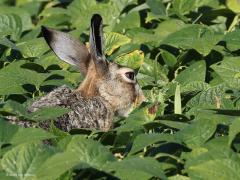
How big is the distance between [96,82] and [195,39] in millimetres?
990

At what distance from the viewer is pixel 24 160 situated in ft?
17.4

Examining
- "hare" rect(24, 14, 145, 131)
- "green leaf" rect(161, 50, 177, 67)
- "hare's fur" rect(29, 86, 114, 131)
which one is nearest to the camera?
"hare's fur" rect(29, 86, 114, 131)

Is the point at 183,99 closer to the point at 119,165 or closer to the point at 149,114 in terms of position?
the point at 149,114

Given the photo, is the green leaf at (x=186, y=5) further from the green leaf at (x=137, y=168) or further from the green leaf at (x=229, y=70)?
the green leaf at (x=137, y=168)

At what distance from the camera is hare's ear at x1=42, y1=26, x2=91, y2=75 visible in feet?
27.9

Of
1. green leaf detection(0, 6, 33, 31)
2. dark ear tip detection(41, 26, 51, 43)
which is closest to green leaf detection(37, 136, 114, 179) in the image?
dark ear tip detection(41, 26, 51, 43)

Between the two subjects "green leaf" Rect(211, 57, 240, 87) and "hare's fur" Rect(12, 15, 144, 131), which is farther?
"hare's fur" Rect(12, 15, 144, 131)

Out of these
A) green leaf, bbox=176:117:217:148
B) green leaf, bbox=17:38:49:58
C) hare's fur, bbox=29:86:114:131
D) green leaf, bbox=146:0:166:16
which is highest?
green leaf, bbox=146:0:166:16

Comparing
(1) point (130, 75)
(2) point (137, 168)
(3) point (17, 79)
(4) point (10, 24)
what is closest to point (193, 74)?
(1) point (130, 75)

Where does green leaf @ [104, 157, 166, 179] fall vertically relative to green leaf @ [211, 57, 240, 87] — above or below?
below

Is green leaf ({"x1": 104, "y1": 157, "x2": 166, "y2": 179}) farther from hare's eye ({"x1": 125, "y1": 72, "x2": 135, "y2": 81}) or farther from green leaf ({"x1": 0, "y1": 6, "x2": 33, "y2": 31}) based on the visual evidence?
green leaf ({"x1": 0, "y1": 6, "x2": 33, "y2": 31})

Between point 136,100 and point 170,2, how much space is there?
2.50 m

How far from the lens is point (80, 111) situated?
24.9 ft

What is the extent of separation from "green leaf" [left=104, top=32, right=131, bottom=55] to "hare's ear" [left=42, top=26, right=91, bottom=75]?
62 cm
